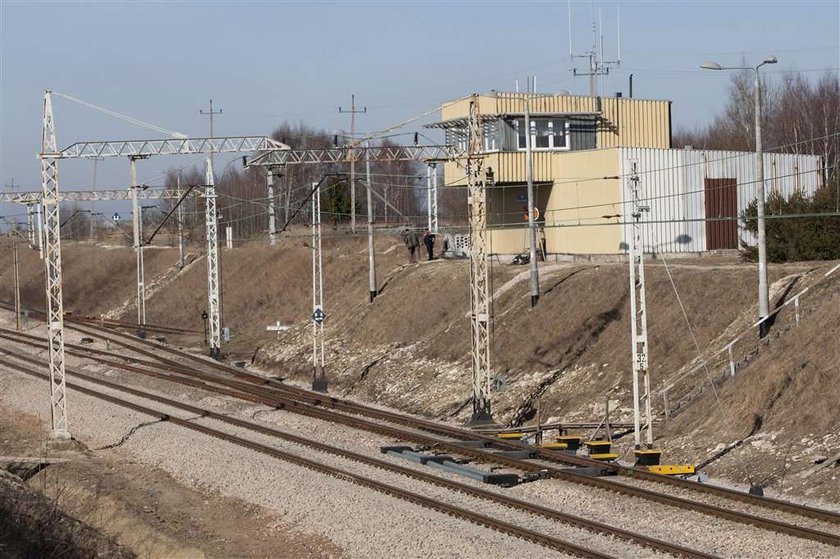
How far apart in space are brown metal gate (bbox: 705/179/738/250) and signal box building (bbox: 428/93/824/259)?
0.04 m

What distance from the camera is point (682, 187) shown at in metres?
49.0

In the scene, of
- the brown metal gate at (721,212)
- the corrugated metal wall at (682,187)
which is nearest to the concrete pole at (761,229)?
the corrugated metal wall at (682,187)

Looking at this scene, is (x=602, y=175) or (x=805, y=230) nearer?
(x=805, y=230)

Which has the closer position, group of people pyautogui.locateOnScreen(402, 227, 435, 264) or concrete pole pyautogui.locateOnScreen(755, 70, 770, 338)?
concrete pole pyautogui.locateOnScreen(755, 70, 770, 338)

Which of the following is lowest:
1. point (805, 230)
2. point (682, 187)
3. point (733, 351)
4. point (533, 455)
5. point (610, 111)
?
point (533, 455)

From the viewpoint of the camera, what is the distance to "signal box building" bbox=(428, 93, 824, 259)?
158 ft

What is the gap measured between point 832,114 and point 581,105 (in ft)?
126

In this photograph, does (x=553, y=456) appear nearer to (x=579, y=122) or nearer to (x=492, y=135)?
(x=492, y=135)

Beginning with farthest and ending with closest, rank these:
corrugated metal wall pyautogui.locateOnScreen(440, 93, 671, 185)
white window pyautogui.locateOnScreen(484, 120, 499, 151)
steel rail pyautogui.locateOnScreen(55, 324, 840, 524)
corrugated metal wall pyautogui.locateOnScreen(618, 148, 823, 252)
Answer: white window pyautogui.locateOnScreen(484, 120, 499, 151) → corrugated metal wall pyautogui.locateOnScreen(440, 93, 671, 185) → corrugated metal wall pyautogui.locateOnScreen(618, 148, 823, 252) → steel rail pyautogui.locateOnScreen(55, 324, 840, 524)

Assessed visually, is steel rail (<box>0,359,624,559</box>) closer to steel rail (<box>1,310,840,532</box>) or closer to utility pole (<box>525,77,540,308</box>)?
steel rail (<box>1,310,840,532</box>)

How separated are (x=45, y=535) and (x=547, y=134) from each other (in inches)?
1469

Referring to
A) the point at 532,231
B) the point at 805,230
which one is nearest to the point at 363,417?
the point at 532,231

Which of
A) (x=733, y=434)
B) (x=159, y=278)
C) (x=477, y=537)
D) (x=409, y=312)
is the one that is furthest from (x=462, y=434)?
(x=159, y=278)

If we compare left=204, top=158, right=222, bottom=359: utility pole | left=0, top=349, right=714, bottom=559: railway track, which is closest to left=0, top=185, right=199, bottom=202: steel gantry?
left=204, top=158, right=222, bottom=359: utility pole
